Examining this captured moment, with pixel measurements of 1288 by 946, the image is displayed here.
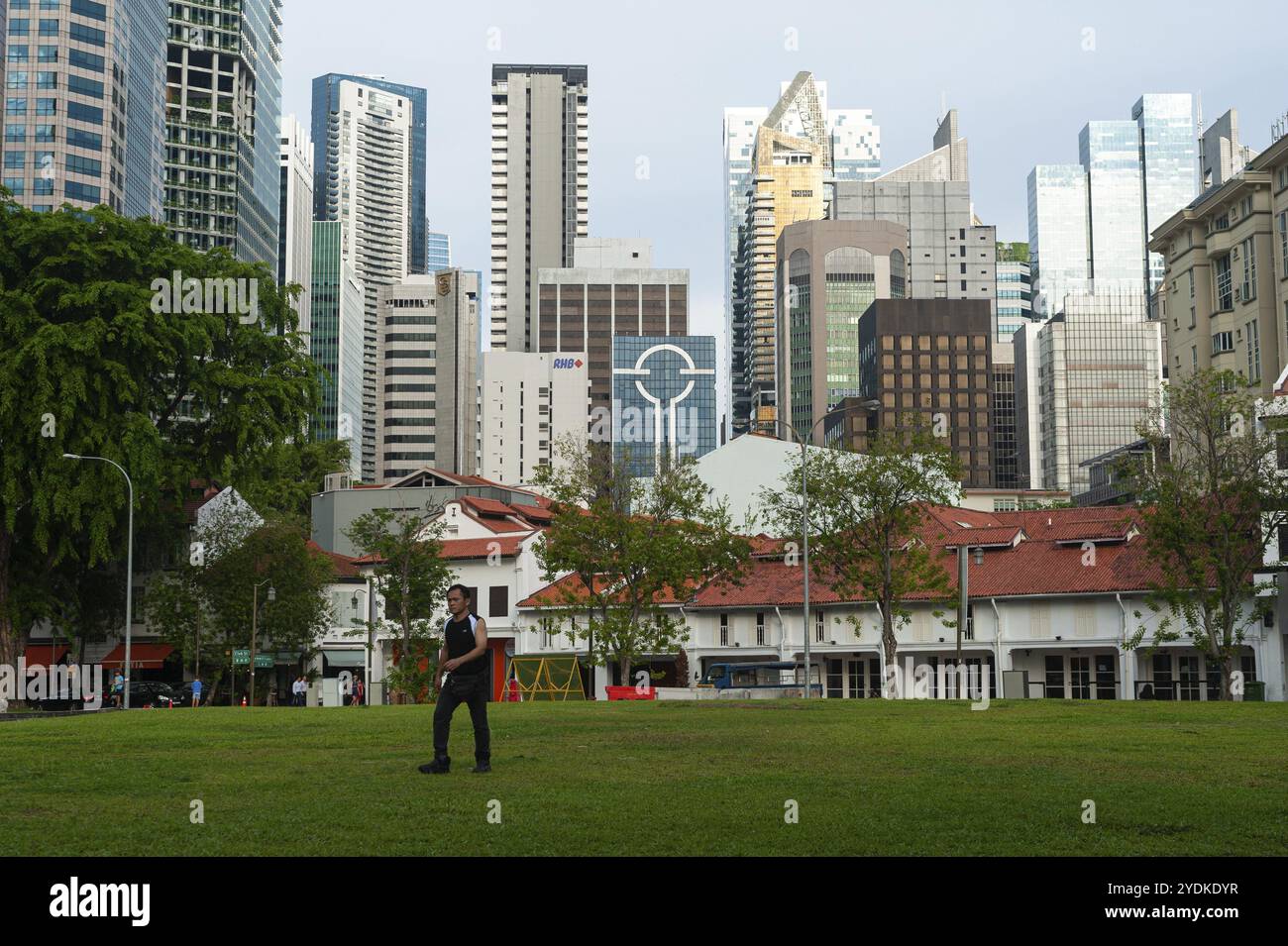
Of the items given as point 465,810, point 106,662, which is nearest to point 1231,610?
point 465,810


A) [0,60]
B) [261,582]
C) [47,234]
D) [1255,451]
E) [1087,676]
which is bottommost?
[1087,676]

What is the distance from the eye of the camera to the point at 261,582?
7400cm

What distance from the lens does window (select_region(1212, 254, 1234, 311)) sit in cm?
10656

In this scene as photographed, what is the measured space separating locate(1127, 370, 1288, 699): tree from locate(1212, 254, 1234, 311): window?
50.4 meters

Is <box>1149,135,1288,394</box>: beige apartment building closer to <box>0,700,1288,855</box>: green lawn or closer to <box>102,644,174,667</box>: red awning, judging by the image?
<box>102,644,174,667</box>: red awning

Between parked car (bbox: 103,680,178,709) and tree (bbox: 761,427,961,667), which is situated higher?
tree (bbox: 761,427,961,667)

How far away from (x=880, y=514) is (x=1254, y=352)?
49114 mm

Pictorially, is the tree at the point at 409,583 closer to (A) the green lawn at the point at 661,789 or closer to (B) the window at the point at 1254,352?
(A) the green lawn at the point at 661,789

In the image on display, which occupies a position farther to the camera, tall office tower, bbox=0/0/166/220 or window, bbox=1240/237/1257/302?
tall office tower, bbox=0/0/166/220

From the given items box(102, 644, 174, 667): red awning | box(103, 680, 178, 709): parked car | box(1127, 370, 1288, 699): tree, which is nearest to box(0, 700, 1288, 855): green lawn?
box(1127, 370, 1288, 699): tree
